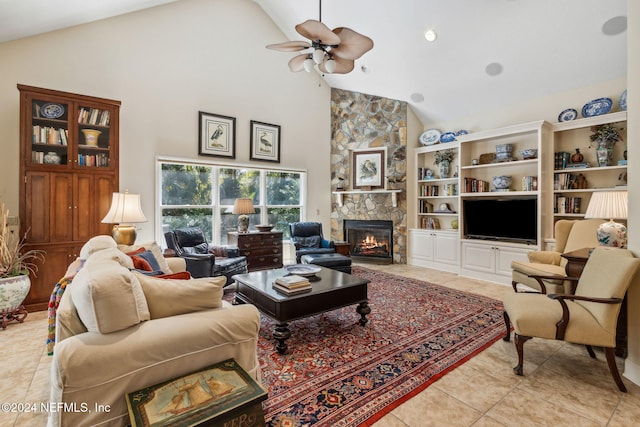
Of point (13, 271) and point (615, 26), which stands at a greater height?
point (615, 26)

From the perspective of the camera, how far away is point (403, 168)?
5934mm

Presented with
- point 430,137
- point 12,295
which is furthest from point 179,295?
point 430,137

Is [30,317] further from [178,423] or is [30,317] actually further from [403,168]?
[403,168]

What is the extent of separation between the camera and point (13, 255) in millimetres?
3123

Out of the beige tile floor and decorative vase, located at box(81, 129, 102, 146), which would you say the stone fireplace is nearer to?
the beige tile floor

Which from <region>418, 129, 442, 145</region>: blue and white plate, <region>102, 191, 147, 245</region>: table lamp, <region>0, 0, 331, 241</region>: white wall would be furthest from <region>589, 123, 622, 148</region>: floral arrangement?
<region>102, 191, 147, 245</region>: table lamp

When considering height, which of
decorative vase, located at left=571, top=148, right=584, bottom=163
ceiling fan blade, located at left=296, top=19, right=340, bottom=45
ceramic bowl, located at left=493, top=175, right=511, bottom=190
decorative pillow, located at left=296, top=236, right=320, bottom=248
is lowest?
decorative pillow, located at left=296, top=236, right=320, bottom=248

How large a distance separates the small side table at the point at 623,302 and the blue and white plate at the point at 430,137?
3449 mm

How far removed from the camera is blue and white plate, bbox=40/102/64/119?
3.46m

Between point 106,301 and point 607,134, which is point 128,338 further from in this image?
point 607,134

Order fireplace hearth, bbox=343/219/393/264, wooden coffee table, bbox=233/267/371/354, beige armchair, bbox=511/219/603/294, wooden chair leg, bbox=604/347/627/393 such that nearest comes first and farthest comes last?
wooden chair leg, bbox=604/347/627/393 → wooden coffee table, bbox=233/267/371/354 → beige armchair, bbox=511/219/603/294 → fireplace hearth, bbox=343/219/393/264

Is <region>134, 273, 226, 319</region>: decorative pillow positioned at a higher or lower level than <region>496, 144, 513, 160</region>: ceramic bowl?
lower

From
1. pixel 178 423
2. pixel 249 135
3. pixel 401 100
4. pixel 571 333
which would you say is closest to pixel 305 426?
pixel 178 423

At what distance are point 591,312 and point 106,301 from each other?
10.2 ft
